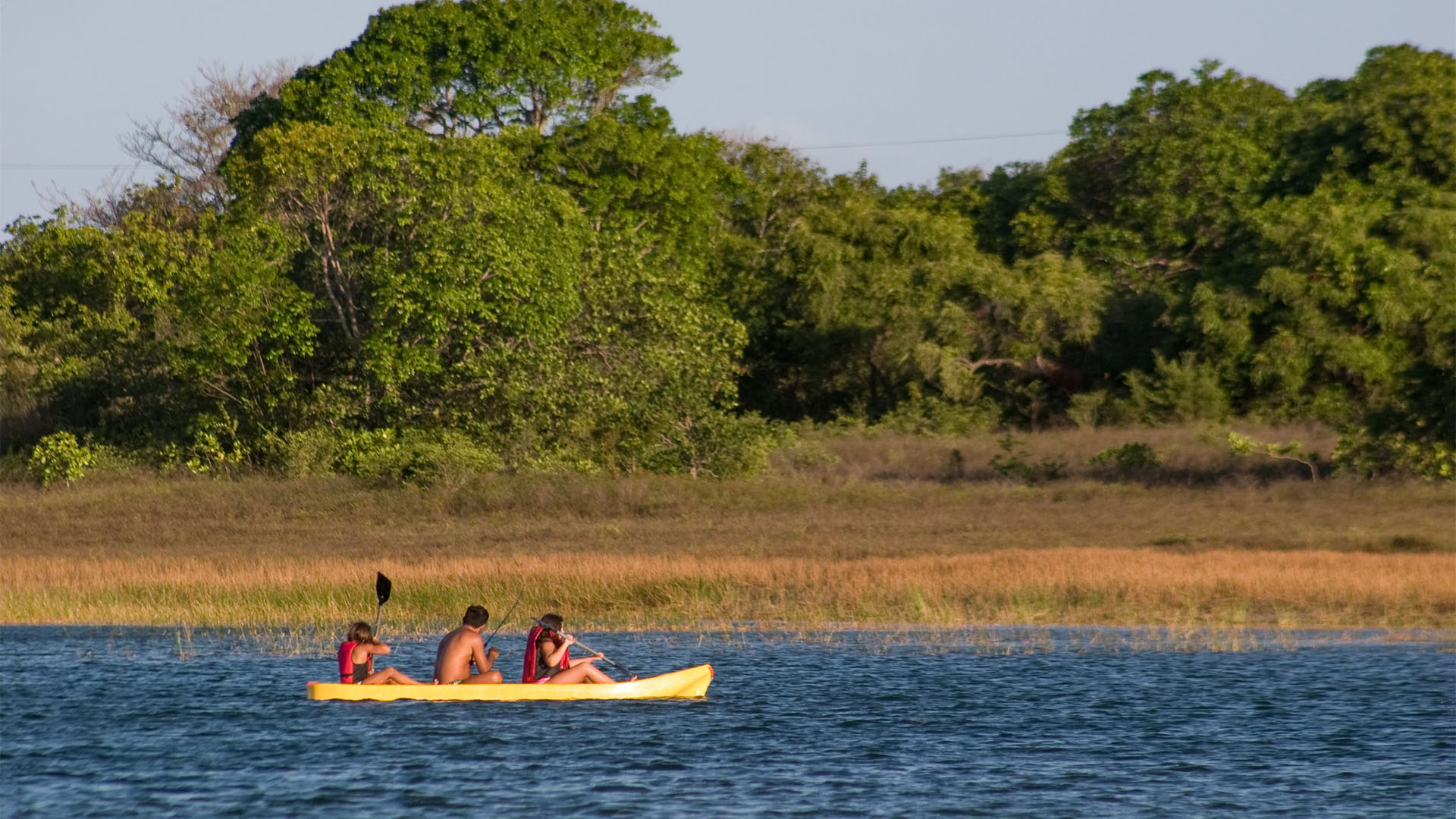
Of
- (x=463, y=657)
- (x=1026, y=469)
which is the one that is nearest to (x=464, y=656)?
(x=463, y=657)

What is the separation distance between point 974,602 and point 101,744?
1312 cm

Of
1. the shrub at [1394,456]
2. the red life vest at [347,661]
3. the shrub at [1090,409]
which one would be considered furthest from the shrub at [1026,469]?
the red life vest at [347,661]

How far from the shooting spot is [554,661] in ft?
58.7

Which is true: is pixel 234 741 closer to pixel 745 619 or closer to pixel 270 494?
pixel 745 619

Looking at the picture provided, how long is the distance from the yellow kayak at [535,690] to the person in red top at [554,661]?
0.31 feet

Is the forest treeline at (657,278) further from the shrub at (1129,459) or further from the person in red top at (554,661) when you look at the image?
the person in red top at (554,661)

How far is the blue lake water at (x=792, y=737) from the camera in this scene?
543 inches

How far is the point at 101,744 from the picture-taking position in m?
16.0

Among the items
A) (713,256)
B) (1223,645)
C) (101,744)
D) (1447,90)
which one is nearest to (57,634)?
(101,744)

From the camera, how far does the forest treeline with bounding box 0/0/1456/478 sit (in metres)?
40.2

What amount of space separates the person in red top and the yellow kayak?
0.10 m

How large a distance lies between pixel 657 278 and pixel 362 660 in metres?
26.1

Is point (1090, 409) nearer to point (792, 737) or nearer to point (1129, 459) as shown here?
point (1129, 459)

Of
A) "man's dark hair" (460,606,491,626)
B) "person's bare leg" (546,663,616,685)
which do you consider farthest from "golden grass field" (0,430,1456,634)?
"person's bare leg" (546,663,616,685)
